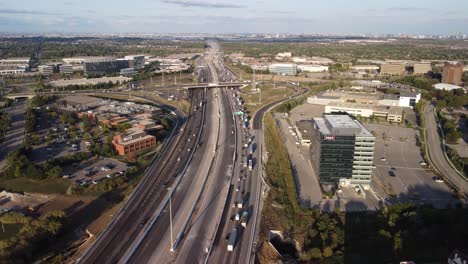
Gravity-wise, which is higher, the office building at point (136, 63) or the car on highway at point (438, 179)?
the office building at point (136, 63)

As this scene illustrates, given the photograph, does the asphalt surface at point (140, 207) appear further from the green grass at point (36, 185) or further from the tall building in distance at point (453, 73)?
the tall building in distance at point (453, 73)

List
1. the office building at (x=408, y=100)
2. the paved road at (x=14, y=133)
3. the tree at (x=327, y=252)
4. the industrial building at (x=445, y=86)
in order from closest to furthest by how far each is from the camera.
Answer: the tree at (x=327, y=252)
the paved road at (x=14, y=133)
the office building at (x=408, y=100)
the industrial building at (x=445, y=86)

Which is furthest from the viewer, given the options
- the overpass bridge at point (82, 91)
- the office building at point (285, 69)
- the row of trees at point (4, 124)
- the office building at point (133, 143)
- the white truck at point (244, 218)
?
the office building at point (285, 69)

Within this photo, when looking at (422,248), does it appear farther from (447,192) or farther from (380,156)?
(380,156)

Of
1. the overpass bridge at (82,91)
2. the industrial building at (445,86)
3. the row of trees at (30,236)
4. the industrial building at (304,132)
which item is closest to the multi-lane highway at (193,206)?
the row of trees at (30,236)

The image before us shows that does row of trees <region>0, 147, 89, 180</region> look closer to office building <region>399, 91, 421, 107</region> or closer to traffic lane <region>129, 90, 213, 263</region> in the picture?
traffic lane <region>129, 90, 213, 263</region>

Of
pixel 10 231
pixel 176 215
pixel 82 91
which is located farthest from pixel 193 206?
pixel 82 91
